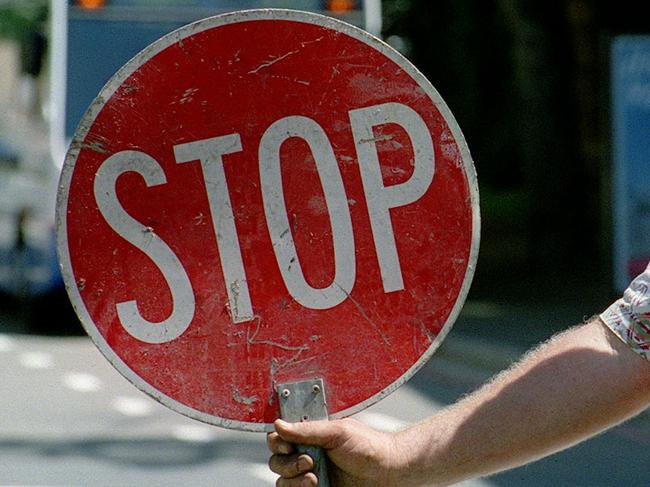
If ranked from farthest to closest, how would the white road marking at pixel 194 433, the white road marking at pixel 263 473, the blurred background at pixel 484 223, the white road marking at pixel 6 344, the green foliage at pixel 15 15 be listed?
the green foliage at pixel 15 15
the white road marking at pixel 6 344
the white road marking at pixel 194 433
the blurred background at pixel 484 223
the white road marking at pixel 263 473

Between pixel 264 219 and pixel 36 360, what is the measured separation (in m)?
11.3

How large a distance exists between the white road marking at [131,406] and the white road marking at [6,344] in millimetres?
3513

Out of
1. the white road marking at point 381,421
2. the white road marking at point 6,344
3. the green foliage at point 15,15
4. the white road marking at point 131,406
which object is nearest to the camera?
the white road marking at point 381,421

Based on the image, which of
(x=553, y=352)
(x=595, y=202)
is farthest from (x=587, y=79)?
(x=553, y=352)

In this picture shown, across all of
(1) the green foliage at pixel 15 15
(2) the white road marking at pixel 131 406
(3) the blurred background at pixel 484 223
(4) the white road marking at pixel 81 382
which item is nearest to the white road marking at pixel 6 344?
(3) the blurred background at pixel 484 223

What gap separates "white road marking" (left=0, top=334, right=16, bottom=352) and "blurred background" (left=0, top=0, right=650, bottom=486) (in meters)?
0.04

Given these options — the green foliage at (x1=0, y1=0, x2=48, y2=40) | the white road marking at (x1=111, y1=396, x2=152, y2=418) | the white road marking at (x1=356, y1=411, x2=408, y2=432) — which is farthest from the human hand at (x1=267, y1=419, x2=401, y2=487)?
the green foliage at (x1=0, y1=0, x2=48, y2=40)

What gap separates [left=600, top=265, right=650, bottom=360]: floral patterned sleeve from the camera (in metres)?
2.13

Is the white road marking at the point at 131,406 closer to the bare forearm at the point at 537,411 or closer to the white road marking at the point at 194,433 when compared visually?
the white road marking at the point at 194,433

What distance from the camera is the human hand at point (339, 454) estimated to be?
2.10 metres

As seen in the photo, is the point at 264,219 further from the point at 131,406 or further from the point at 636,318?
the point at 131,406

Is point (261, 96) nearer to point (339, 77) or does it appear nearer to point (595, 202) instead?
point (339, 77)

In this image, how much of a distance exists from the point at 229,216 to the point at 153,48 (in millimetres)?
267

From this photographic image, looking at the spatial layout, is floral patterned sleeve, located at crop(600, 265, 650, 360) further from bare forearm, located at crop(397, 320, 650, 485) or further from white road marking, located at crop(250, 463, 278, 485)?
white road marking, located at crop(250, 463, 278, 485)
